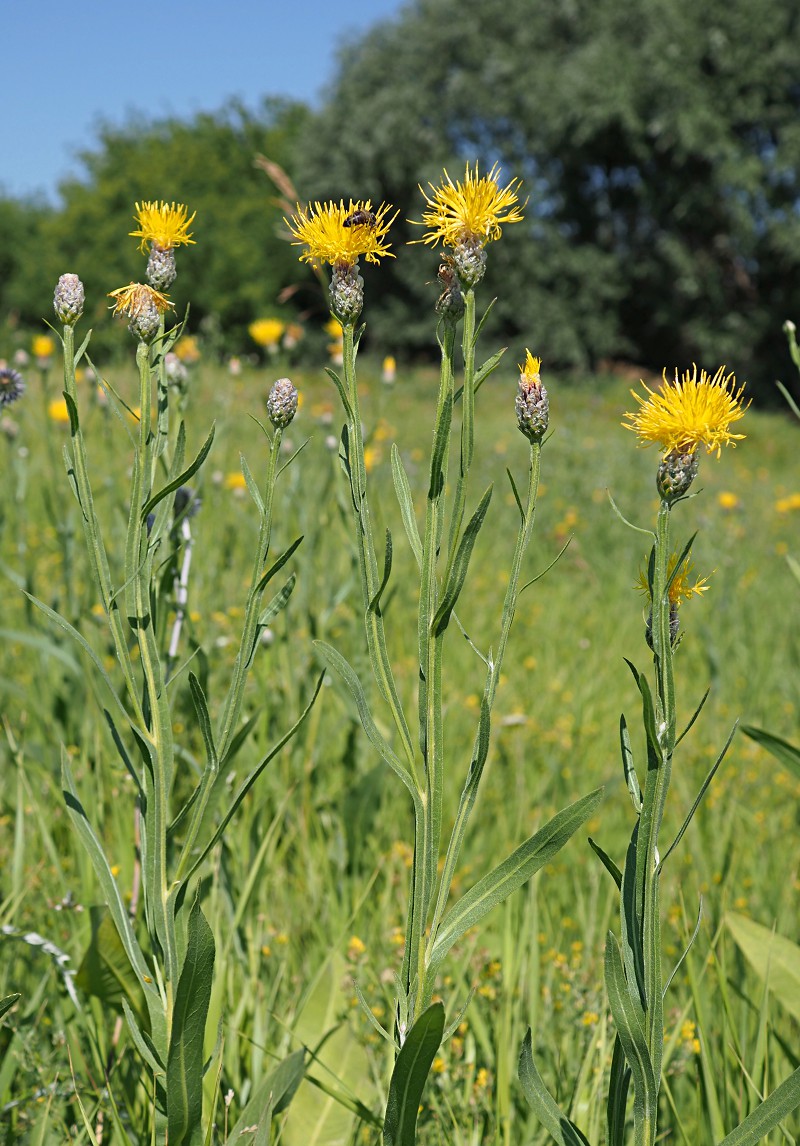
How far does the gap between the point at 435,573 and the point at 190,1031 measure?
36cm

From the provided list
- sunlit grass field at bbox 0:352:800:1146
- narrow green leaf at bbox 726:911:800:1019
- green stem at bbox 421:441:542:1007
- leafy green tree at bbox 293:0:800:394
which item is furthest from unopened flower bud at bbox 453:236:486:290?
leafy green tree at bbox 293:0:800:394

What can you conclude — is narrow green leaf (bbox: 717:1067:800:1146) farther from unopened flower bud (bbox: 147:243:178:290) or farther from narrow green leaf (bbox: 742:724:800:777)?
unopened flower bud (bbox: 147:243:178:290)

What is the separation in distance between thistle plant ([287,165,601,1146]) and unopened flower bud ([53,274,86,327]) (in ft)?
0.56

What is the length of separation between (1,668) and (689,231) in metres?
16.2

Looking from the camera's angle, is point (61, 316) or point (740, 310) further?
point (740, 310)

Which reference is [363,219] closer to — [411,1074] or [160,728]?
[160,728]

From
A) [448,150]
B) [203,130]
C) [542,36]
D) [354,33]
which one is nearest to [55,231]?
[203,130]

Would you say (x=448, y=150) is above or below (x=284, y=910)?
above

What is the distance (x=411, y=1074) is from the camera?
63cm

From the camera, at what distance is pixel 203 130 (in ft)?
79.1

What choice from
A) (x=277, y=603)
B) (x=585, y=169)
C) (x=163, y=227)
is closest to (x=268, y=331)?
(x=163, y=227)

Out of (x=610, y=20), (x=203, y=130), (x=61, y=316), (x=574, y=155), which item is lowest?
(x=61, y=316)

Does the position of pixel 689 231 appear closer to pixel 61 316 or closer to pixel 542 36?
pixel 542 36

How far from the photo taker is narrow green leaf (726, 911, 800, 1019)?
41.4 inches
